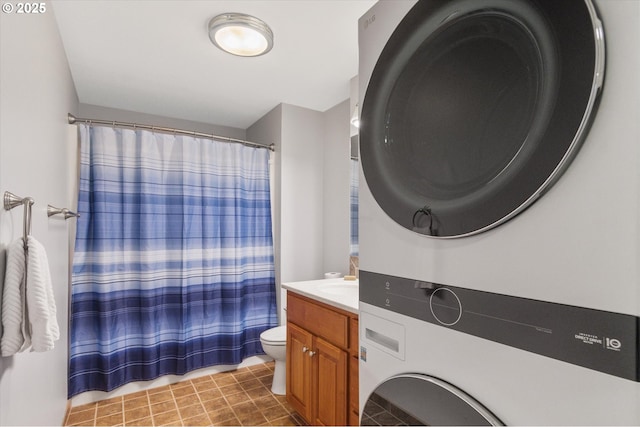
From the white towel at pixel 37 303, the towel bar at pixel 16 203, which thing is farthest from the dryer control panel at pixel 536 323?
the towel bar at pixel 16 203

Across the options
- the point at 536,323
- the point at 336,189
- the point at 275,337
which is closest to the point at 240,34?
the point at 336,189

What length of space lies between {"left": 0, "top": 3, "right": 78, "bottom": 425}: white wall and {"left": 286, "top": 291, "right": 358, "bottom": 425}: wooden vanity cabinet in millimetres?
1194

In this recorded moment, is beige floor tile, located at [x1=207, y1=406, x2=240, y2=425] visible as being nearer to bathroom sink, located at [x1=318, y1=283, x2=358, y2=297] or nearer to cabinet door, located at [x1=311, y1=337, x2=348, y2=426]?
cabinet door, located at [x1=311, y1=337, x2=348, y2=426]

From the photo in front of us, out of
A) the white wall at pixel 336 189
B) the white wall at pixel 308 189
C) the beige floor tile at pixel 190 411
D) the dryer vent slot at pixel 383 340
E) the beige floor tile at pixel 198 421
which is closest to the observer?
the dryer vent slot at pixel 383 340

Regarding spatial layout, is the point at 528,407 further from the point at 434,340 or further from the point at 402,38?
the point at 402,38

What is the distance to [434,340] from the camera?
2.46 ft

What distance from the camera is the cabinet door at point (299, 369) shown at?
5.98 ft

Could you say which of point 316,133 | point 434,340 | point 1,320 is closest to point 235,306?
point 316,133

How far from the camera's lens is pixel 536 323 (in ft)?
1.86

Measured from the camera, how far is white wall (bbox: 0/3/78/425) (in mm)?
984

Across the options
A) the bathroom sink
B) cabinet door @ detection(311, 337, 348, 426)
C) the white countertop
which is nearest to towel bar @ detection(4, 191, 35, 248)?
the white countertop

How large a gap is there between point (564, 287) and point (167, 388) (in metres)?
2.82

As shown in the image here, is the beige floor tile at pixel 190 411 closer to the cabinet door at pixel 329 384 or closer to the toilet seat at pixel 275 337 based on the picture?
the toilet seat at pixel 275 337

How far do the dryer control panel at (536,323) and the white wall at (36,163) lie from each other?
1.19 metres
